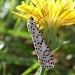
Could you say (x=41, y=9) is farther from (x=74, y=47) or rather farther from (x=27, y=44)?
(x=27, y=44)

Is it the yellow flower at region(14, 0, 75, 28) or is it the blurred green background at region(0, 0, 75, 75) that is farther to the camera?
the blurred green background at region(0, 0, 75, 75)

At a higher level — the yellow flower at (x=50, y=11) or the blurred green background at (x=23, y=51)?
the yellow flower at (x=50, y=11)

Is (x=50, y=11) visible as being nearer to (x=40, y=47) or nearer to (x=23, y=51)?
(x=40, y=47)

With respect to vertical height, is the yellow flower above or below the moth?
above

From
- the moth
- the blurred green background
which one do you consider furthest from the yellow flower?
the blurred green background

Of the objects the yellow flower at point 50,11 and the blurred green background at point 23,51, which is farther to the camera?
the blurred green background at point 23,51

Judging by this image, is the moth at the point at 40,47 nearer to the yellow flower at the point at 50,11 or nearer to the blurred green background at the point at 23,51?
the yellow flower at the point at 50,11

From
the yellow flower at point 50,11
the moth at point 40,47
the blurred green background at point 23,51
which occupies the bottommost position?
the blurred green background at point 23,51

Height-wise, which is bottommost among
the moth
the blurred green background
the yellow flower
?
the blurred green background

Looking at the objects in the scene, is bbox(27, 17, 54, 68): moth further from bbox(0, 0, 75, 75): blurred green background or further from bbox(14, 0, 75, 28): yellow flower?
bbox(0, 0, 75, 75): blurred green background

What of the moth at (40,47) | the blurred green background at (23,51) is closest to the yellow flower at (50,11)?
the moth at (40,47)
